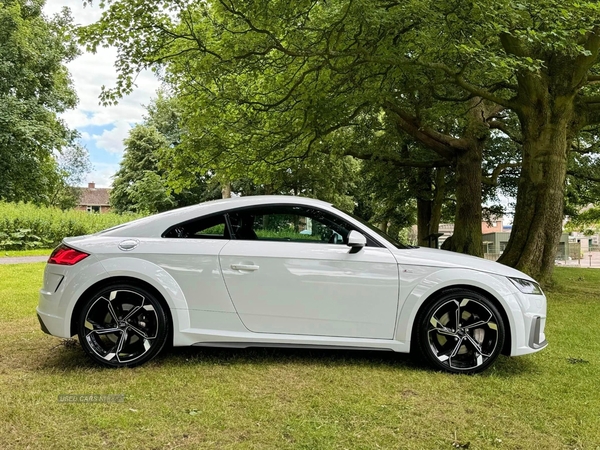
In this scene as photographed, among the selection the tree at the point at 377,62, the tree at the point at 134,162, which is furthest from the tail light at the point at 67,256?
the tree at the point at 134,162

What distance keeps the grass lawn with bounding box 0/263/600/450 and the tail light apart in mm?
901

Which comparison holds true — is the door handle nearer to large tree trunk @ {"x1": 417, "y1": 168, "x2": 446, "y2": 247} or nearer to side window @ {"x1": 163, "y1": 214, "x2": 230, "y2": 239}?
side window @ {"x1": 163, "y1": 214, "x2": 230, "y2": 239}

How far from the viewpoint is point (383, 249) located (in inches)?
157

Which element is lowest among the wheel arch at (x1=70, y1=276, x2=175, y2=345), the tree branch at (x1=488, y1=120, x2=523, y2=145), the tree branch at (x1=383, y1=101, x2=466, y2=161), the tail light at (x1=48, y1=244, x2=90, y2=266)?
the wheel arch at (x1=70, y1=276, x2=175, y2=345)

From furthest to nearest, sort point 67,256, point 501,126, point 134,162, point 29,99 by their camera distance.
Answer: point 134,162, point 29,99, point 501,126, point 67,256

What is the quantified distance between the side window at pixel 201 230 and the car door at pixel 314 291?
253 mm

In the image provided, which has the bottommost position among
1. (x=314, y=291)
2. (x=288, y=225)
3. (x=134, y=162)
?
(x=314, y=291)

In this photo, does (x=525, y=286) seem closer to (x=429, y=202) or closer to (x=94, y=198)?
(x=429, y=202)

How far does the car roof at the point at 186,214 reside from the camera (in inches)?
161

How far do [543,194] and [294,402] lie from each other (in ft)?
26.3

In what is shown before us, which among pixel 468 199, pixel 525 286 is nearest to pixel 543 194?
pixel 468 199

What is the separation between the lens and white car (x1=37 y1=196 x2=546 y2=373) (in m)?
3.84

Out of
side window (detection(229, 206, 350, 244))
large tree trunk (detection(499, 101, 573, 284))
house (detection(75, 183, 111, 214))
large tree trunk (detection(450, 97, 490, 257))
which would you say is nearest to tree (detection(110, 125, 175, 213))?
house (detection(75, 183, 111, 214))

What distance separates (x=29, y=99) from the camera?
23953mm
